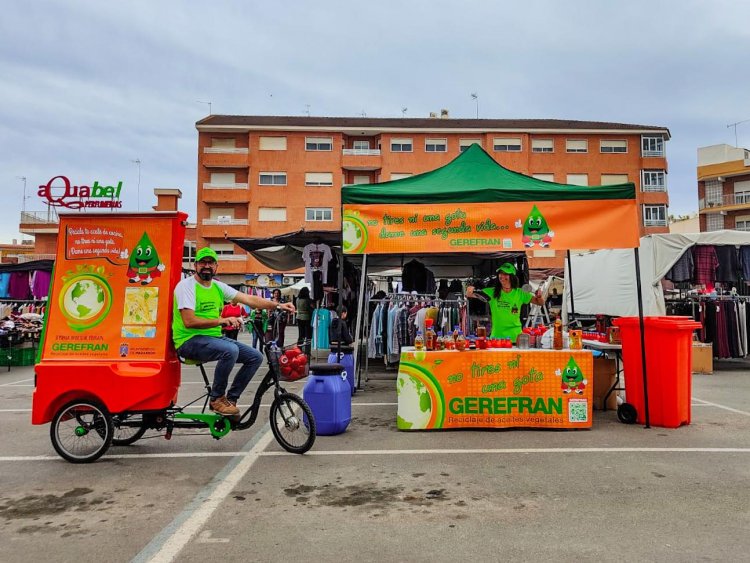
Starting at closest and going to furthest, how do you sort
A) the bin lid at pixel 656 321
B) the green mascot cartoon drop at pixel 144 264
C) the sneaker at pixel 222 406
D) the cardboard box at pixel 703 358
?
the sneaker at pixel 222 406, the green mascot cartoon drop at pixel 144 264, the bin lid at pixel 656 321, the cardboard box at pixel 703 358

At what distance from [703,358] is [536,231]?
26.1ft

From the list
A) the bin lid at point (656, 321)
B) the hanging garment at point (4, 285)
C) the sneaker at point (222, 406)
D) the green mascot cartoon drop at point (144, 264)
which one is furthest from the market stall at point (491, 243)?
the hanging garment at point (4, 285)

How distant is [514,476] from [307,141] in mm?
42960

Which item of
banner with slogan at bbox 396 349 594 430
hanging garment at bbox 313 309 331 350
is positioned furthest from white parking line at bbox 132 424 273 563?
hanging garment at bbox 313 309 331 350

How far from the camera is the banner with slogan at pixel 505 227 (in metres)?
6.75

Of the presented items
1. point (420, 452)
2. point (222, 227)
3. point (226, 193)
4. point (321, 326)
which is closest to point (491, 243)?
point (420, 452)

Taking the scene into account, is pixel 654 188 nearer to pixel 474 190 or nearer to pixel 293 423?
pixel 474 190

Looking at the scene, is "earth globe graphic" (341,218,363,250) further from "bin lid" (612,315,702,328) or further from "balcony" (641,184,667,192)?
"balcony" (641,184,667,192)

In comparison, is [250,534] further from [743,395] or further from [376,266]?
[376,266]

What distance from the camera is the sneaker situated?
5.52 meters

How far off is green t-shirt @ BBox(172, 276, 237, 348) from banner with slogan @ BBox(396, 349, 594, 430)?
7.75ft

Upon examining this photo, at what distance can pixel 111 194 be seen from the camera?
27.6 ft

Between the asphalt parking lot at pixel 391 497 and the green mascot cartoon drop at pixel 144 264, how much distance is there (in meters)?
1.86

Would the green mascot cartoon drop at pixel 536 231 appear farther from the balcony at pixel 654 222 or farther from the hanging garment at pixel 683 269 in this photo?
the balcony at pixel 654 222
